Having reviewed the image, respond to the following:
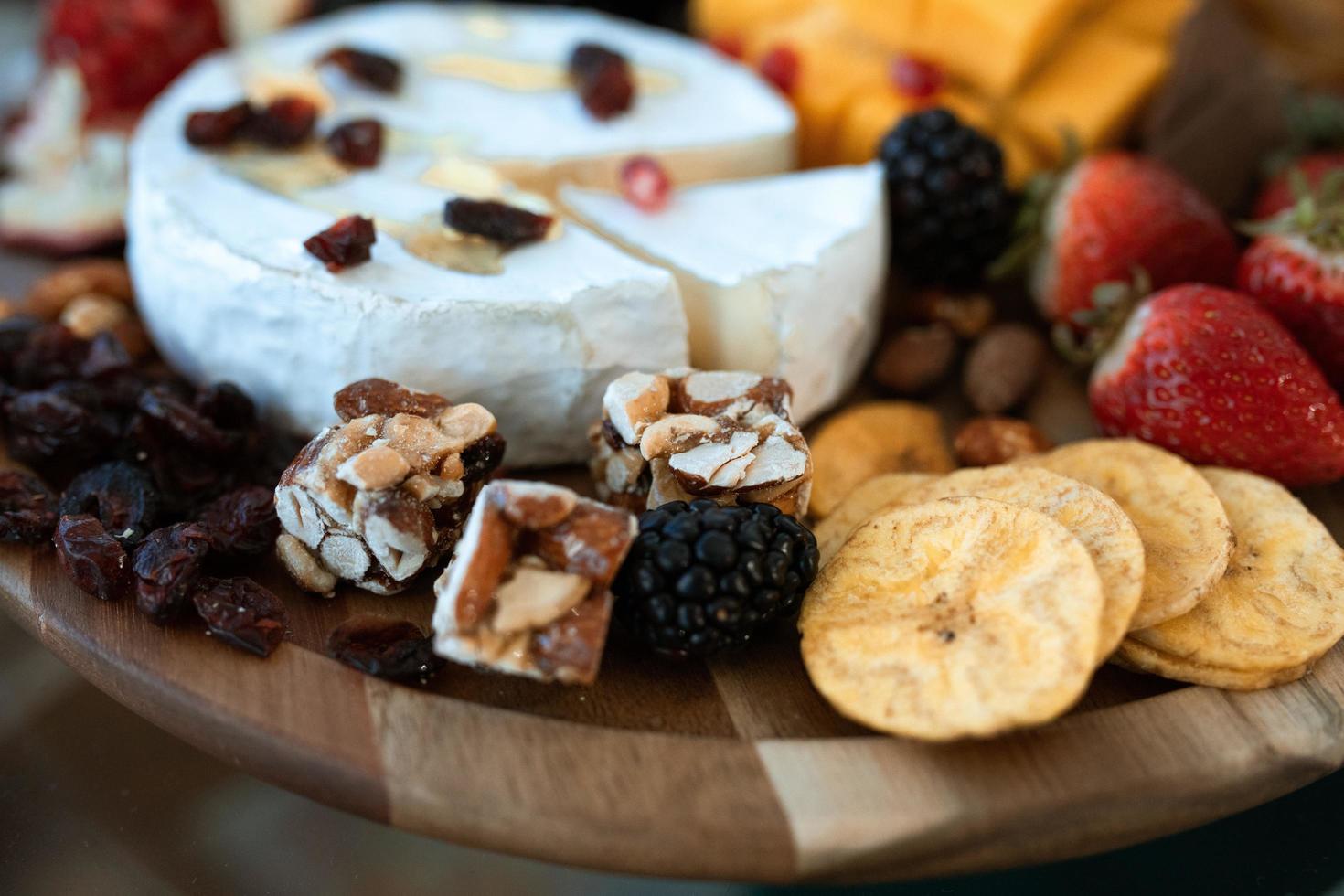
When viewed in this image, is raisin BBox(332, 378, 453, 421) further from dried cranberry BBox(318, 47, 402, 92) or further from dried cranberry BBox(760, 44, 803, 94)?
dried cranberry BBox(760, 44, 803, 94)

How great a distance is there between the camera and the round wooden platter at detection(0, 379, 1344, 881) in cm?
135

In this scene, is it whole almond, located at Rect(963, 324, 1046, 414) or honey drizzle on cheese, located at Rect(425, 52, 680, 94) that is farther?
honey drizzle on cheese, located at Rect(425, 52, 680, 94)

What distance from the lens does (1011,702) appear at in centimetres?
138

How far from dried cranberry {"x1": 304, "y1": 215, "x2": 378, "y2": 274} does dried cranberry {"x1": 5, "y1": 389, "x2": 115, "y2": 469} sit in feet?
1.62

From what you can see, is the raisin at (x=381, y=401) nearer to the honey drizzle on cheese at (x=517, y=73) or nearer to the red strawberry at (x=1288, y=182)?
the honey drizzle on cheese at (x=517, y=73)

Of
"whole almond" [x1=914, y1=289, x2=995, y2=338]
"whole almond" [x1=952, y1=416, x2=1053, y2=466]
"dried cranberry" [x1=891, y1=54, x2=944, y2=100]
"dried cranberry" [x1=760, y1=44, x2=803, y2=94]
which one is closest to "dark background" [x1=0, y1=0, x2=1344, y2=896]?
"whole almond" [x1=952, y1=416, x2=1053, y2=466]

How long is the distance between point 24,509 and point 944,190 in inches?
72.4

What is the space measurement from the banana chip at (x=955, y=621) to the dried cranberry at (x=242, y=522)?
88cm

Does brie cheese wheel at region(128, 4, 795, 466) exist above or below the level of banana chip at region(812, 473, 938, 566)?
above

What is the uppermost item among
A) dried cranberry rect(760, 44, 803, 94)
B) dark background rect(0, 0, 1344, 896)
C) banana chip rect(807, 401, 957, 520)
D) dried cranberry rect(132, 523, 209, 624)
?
dried cranberry rect(760, 44, 803, 94)

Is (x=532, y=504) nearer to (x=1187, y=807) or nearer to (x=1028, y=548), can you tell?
(x=1028, y=548)

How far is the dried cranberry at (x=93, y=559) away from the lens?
1.63 m

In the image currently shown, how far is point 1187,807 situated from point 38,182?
9.45 ft

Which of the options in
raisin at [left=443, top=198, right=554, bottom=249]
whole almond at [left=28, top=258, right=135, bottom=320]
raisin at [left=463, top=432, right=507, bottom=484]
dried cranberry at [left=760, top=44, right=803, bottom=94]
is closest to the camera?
raisin at [left=463, top=432, right=507, bottom=484]
